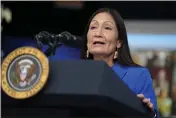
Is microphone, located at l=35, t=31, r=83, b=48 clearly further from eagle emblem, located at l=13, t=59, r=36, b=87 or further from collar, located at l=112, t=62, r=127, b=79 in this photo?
eagle emblem, located at l=13, t=59, r=36, b=87

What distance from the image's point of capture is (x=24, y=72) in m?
0.63

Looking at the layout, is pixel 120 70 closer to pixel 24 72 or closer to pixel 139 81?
pixel 139 81

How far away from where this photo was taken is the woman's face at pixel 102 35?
85 centimetres

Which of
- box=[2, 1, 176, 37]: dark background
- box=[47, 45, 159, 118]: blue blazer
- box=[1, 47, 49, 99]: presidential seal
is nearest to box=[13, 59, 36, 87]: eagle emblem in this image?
box=[1, 47, 49, 99]: presidential seal

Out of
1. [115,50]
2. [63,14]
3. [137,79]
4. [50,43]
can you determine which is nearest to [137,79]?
[137,79]

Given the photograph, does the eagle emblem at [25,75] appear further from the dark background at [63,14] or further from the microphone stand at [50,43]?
the dark background at [63,14]

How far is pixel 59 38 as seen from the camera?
954 millimetres

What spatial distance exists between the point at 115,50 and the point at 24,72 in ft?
1.04

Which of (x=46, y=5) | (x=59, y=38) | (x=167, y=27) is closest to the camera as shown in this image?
(x=59, y=38)

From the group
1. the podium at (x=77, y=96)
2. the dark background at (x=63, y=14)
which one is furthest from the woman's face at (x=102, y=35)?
the dark background at (x=63, y=14)

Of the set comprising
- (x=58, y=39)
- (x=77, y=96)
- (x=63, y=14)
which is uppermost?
(x=63, y=14)

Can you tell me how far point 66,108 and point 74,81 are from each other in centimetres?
5

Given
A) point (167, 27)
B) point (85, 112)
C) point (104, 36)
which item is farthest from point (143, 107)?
point (167, 27)

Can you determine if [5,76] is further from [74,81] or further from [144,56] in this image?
[144,56]
